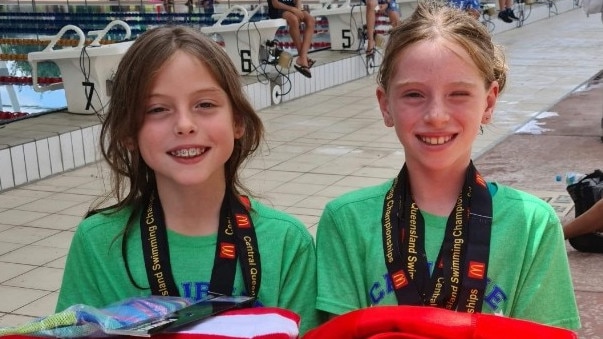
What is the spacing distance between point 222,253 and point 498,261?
0.48 metres

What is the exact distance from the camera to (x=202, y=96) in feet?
5.43

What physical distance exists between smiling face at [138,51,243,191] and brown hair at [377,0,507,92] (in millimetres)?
318

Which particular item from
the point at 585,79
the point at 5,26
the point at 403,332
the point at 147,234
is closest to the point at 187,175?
the point at 147,234

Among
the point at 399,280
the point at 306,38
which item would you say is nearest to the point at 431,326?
the point at 399,280

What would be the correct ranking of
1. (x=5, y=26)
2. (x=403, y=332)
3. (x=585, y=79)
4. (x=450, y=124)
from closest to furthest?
(x=403, y=332) → (x=450, y=124) → (x=585, y=79) → (x=5, y=26)

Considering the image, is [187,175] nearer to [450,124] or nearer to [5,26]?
[450,124]

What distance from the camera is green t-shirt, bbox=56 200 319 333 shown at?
5.46 ft

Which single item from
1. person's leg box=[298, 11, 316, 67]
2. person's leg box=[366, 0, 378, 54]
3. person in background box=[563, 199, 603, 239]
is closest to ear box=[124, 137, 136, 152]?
person in background box=[563, 199, 603, 239]

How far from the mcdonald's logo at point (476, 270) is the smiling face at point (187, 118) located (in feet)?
1.58

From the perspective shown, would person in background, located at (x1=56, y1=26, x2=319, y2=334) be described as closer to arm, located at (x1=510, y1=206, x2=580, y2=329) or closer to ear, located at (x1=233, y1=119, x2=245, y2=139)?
ear, located at (x1=233, y1=119, x2=245, y2=139)

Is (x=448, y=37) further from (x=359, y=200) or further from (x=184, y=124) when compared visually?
(x=184, y=124)

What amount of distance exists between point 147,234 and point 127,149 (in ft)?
0.64

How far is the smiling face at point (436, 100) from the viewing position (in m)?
1.62

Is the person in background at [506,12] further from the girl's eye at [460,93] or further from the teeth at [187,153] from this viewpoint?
the teeth at [187,153]
